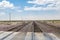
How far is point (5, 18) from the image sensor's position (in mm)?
8852

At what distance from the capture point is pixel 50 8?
343 inches

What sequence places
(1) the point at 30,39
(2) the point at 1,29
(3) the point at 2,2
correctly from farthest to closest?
(2) the point at 1,29, (3) the point at 2,2, (1) the point at 30,39

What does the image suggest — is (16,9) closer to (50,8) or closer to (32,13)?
(32,13)

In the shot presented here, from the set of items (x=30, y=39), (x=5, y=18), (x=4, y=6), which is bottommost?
(x=30, y=39)

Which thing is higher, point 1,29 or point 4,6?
point 4,6

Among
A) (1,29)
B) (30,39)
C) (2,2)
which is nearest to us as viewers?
(30,39)

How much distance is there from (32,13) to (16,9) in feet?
2.88

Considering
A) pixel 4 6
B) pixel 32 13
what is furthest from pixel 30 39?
pixel 4 6

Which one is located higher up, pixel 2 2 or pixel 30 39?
pixel 2 2

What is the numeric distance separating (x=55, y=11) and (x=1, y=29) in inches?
122

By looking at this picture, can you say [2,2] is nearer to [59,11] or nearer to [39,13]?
[39,13]

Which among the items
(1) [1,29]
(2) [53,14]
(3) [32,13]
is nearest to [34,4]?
(3) [32,13]

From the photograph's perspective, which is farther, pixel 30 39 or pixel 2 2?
pixel 2 2

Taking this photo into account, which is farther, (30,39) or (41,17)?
(41,17)
